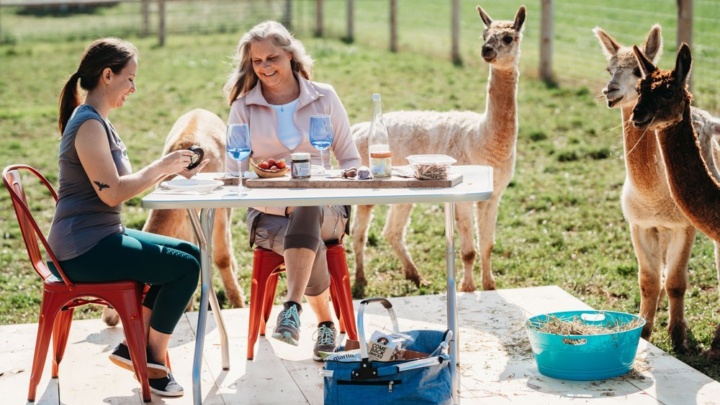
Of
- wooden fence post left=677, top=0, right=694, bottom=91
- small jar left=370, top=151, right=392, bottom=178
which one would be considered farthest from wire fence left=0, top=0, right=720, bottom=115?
small jar left=370, top=151, right=392, bottom=178

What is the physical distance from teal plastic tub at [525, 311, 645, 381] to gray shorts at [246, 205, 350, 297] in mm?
1027

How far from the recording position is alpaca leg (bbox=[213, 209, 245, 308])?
19.7ft

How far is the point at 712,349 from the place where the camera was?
5027 millimetres

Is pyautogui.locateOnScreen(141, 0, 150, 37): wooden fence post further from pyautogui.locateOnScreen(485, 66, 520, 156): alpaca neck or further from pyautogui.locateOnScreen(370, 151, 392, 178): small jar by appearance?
pyautogui.locateOnScreen(370, 151, 392, 178): small jar

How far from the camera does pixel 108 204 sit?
13.9ft

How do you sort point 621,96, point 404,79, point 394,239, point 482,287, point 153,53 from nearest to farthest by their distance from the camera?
point 621,96 → point 482,287 → point 394,239 → point 404,79 → point 153,53

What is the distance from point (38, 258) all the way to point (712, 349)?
326 centimetres

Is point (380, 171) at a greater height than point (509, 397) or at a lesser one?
greater

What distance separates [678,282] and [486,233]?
146 cm

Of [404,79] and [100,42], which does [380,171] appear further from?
[404,79]

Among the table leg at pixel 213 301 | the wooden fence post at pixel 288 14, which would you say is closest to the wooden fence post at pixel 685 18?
the table leg at pixel 213 301

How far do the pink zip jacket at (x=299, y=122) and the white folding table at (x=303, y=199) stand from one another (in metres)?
0.69

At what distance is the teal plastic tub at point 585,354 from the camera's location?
14.8ft

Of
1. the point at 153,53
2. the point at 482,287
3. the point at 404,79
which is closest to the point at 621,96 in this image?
the point at 482,287
